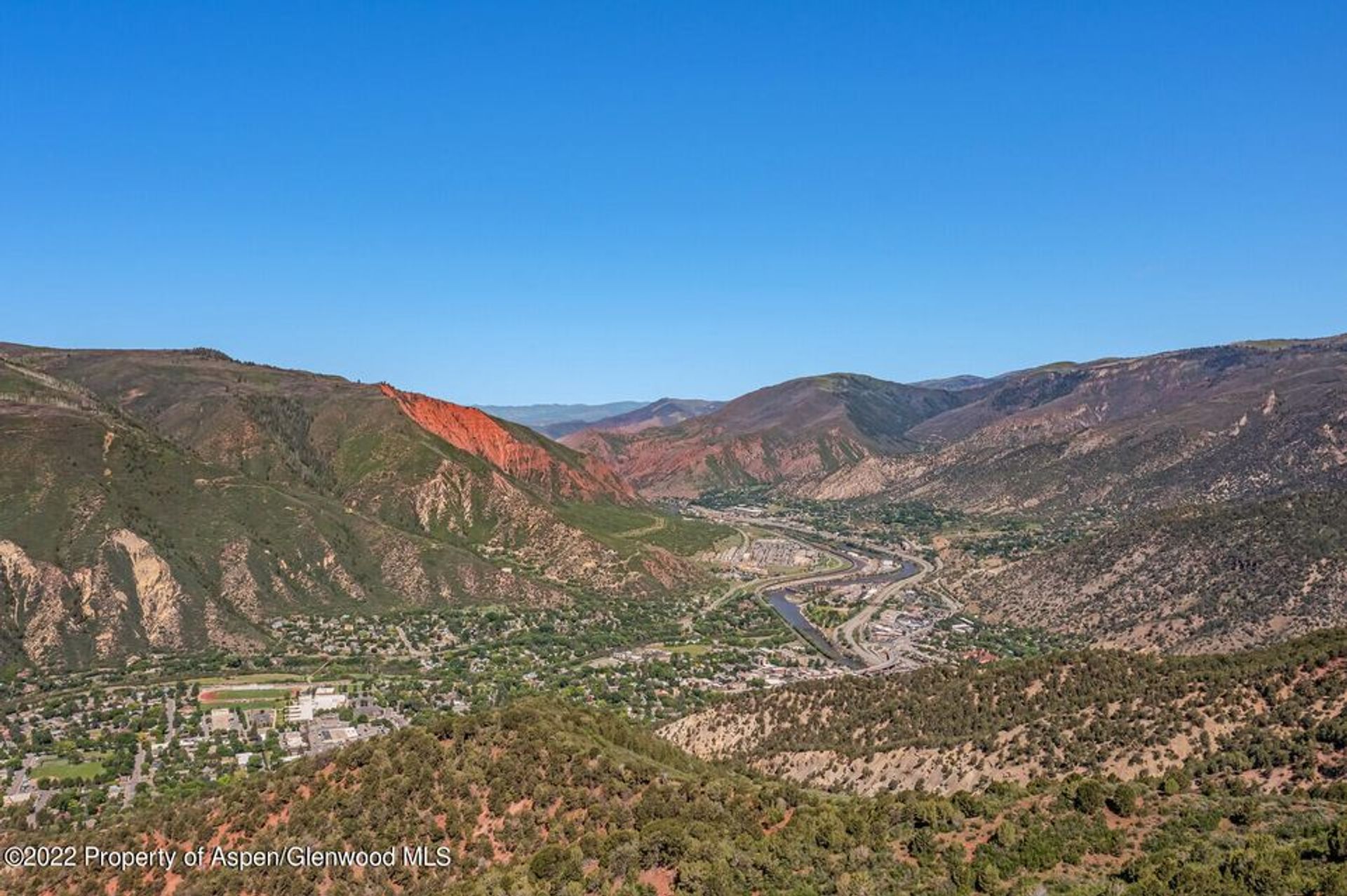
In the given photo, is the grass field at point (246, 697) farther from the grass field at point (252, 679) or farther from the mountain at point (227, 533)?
the mountain at point (227, 533)

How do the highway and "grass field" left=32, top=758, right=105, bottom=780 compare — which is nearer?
"grass field" left=32, top=758, right=105, bottom=780

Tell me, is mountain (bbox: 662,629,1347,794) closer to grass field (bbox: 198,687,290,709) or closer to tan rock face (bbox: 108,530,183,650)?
grass field (bbox: 198,687,290,709)

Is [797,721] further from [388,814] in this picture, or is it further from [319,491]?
[319,491]

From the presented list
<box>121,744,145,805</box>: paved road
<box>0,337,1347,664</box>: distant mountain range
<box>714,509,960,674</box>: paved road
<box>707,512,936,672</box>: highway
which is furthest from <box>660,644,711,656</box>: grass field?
<box>121,744,145,805</box>: paved road

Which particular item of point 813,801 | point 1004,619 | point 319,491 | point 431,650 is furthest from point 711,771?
point 319,491

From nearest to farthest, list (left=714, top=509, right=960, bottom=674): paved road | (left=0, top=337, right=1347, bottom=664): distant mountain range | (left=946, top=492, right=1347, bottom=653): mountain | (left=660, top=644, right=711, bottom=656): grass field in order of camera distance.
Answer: (left=946, top=492, right=1347, bottom=653): mountain, (left=0, top=337, right=1347, bottom=664): distant mountain range, (left=714, top=509, right=960, bottom=674): paved road, (left=660, top=644, right=711, bottom=656): grass field

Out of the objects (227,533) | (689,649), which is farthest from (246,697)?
(689,649)

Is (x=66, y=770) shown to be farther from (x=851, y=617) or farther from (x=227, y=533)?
(x=851, y=617)
